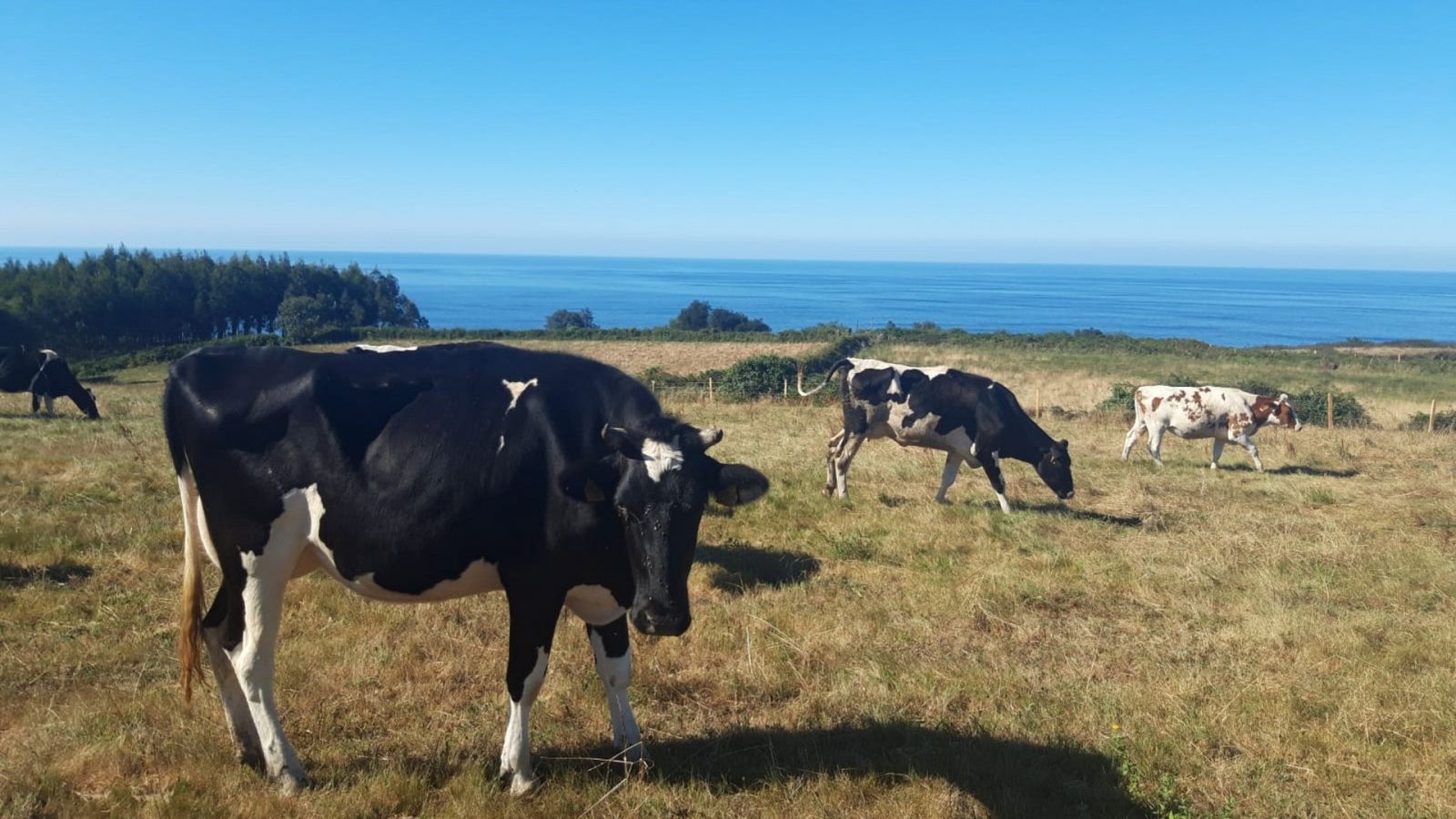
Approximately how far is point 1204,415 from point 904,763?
1675 cm

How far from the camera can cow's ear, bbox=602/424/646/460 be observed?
14.2ft

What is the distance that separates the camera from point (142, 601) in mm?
7465

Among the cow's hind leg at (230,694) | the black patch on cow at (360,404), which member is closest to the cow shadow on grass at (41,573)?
the cow's hind leg at (230,694)

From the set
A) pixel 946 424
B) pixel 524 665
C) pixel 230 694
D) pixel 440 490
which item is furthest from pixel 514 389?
pixel 946 424

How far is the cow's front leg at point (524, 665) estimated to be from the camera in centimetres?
455

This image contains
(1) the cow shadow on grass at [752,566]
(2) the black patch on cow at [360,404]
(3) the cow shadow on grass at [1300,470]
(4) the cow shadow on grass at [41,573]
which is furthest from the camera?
(3) the cow shadow on grass at [1300,470]

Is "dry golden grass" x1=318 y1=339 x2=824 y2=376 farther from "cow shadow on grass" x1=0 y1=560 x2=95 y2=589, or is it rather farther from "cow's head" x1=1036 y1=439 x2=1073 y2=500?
"cow shadow on grass" x1=0 y1=560 x2=95 y2=589

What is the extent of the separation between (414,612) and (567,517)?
358 centimetres

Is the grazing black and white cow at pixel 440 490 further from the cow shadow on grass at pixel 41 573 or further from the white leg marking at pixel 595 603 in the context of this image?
the cow shadow on grass at pixel 41 573

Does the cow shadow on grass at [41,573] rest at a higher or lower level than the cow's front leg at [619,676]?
lower

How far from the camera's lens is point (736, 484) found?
461cm

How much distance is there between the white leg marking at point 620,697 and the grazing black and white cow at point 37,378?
25125 mm

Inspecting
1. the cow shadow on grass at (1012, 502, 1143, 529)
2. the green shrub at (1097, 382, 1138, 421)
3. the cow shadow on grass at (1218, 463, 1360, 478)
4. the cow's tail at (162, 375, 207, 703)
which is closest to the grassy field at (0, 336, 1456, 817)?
the cow shadow on grass at (1012, 502, 1143, 529)

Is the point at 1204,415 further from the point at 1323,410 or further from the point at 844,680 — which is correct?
the point at 844,680
